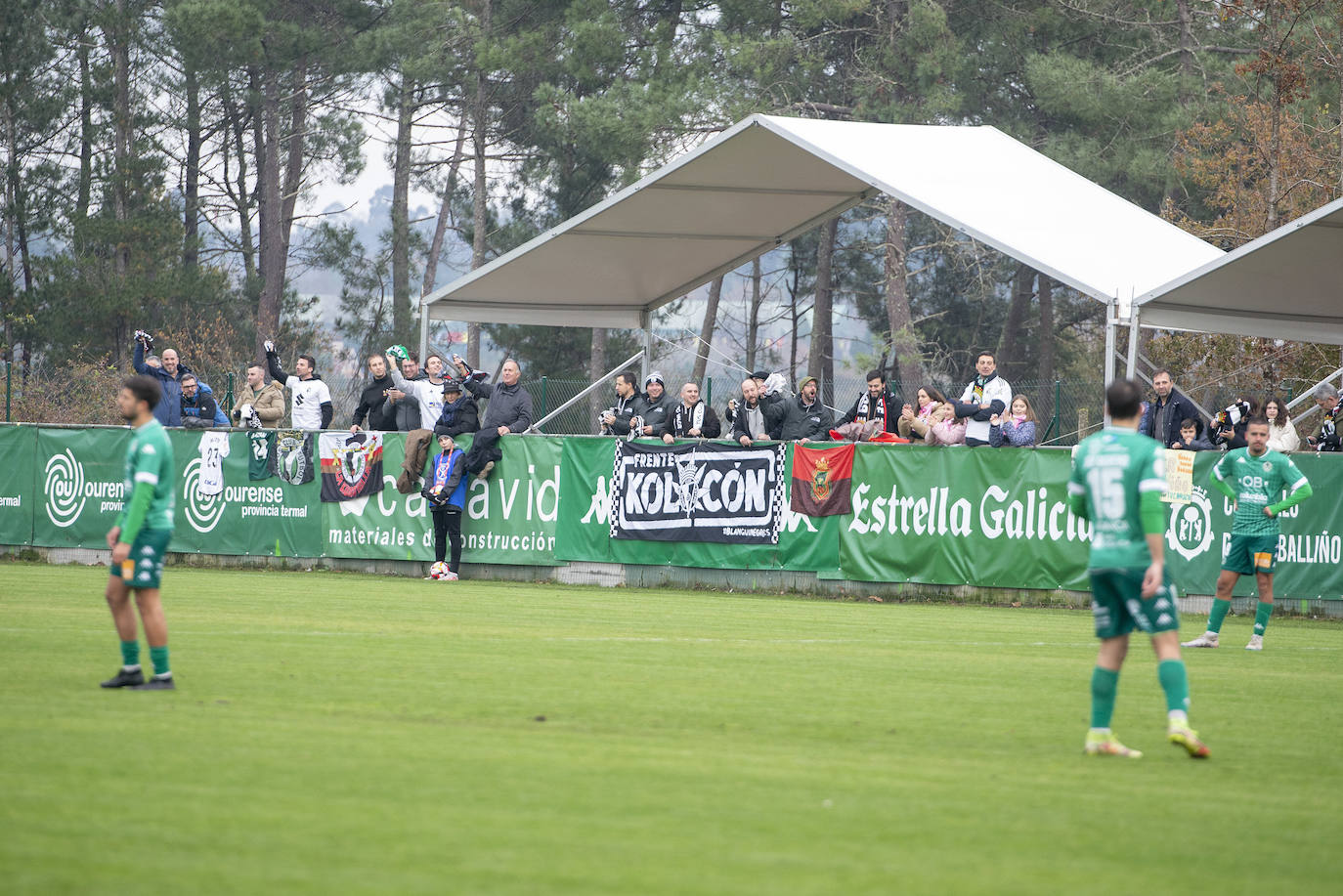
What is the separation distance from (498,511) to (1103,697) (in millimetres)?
13918

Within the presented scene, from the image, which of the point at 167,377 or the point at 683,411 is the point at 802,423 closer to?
the point at 683,411

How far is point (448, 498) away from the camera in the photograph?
2094cm

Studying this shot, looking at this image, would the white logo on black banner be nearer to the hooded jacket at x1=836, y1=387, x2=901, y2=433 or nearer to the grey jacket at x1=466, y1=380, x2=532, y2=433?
the hooded jacket at x1=836, y1=387, x2=901, y2=433

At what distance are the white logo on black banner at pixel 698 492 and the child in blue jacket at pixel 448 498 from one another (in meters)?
2.00

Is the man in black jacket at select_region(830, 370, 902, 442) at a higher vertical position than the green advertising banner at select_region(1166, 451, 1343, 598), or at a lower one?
higher

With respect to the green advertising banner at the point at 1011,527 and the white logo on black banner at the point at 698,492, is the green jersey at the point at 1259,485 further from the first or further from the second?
the white logo on black banner at the point at 698,492

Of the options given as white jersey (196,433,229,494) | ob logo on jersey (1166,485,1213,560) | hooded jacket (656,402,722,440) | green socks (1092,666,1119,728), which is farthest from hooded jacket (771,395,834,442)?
green socks (1092,666,1119,728)

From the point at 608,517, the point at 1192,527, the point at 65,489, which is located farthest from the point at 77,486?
the point at 1192,527

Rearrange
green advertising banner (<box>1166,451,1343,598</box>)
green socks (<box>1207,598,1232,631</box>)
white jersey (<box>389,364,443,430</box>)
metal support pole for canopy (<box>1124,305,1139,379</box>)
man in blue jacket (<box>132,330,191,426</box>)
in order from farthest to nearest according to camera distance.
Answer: white jersey (<box>389,364,443,430</box>), man in blue jacket (<box>132,330,191,426</box>), metal support pole for canopy (<box>1124,305,1139,379</box>), green advertising banner (<box>1166,451,1343,598</box>), green socks (<box>1207,598,1232,631</box>)

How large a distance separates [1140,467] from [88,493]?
1828 cm

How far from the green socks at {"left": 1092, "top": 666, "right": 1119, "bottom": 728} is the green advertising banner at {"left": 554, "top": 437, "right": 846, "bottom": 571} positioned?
1165 centimetres

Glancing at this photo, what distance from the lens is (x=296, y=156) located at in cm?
5284

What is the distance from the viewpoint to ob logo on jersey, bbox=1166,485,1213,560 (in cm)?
1866

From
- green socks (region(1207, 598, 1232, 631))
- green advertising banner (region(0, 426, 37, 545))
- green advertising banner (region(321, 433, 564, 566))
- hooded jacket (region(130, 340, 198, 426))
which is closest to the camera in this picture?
green socks (region(1207, 598, 1232, 631))
